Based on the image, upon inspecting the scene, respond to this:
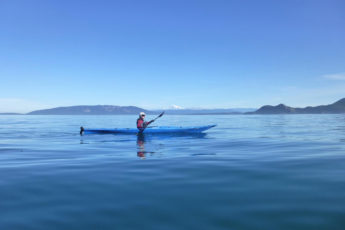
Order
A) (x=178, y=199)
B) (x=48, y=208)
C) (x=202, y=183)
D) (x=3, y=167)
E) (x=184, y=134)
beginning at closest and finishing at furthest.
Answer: (x=48, y=208) → (x=178, y=199) → (x=202, y=183) → (x=3, y=167) → (x=184, y=134)

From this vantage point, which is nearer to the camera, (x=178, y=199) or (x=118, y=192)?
(x=178, y=199)

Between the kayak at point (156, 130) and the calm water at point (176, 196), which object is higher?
the kayak at point (156, 130)

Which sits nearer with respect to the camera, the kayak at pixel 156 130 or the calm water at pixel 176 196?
the calm water at pixel 176 196

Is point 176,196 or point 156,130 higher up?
point 156,130

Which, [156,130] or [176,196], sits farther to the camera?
[156,130]

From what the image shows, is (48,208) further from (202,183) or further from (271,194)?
(271,194)

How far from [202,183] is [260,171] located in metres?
2.37

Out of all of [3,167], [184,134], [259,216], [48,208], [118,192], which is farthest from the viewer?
[184,134]

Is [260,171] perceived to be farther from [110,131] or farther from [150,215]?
[110,131]

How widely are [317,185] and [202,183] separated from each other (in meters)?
2.96

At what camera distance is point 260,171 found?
8.00m

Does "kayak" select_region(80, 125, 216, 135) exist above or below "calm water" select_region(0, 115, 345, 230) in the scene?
above

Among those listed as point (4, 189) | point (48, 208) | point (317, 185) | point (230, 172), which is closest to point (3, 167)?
point (4, 189)

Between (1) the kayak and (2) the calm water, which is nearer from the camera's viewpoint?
(2) the calm water
